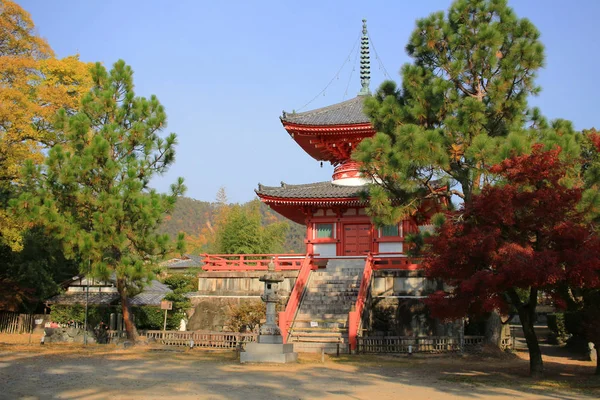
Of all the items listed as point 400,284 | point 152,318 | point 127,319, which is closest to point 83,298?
point 152,318

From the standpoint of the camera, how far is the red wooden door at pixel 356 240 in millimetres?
24922

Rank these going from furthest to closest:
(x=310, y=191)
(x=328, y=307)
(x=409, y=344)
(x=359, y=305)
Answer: (x=310, y=191) → (x=328, y=307) → (x=359, y=305) → (x=409, y=344)

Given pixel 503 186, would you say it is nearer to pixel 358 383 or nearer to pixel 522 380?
pixel 522 380

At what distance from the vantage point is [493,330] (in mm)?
19312

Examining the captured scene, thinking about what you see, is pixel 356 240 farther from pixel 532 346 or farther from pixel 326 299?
pixel 532 346

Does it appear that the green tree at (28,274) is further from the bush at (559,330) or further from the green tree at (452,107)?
the bush at (559,330)

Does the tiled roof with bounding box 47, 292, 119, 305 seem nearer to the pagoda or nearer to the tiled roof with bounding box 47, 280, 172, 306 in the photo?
the tiled roof with bounding box 47, 280, 172, 306

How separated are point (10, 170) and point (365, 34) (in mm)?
17930

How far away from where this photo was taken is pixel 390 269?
2234 cm

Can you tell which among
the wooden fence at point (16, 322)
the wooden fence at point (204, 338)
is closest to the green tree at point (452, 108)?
the wooden fence at point (204, 338)

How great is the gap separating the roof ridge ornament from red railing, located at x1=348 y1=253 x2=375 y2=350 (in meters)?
11.4

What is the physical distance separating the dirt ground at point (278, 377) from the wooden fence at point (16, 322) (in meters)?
12.2

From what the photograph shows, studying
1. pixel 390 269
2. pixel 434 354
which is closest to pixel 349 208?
pixel 390 269

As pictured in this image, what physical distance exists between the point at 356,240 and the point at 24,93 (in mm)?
15319
